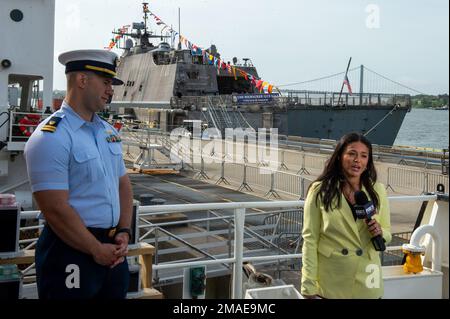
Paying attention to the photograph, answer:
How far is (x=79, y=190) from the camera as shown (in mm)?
2658

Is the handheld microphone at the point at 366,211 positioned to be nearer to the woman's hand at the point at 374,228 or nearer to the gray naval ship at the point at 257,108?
the woman's hand at the point at 374,228

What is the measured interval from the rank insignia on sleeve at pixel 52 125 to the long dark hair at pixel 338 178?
5.20ft

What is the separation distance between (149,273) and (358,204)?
5.79 ft

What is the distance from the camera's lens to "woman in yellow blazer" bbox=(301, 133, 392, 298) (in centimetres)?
307

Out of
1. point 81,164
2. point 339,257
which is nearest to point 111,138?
point 81,164

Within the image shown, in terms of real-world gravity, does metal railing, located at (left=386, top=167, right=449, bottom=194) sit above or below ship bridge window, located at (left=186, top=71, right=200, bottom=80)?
below

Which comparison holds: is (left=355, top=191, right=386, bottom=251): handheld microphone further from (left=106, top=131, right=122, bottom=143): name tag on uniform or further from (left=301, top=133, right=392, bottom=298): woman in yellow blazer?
(left=106, top=131, right=122, bottom=143): name tag on uniform

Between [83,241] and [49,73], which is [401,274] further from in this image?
[49,73]

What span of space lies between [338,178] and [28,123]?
9664 millimetres

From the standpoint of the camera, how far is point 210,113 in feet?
108

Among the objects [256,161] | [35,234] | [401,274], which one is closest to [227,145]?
[256,161]

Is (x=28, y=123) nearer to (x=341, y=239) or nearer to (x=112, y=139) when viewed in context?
(x=112, y=139)

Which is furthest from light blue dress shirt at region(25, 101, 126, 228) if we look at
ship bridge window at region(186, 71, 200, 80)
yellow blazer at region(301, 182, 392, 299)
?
ship bridge window at region(186, 71, 200, 80)

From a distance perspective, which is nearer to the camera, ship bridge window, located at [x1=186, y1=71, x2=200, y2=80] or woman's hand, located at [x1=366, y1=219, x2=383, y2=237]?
woman's hand, located at [x1=366, y1=219, x2=383, y2=237]
